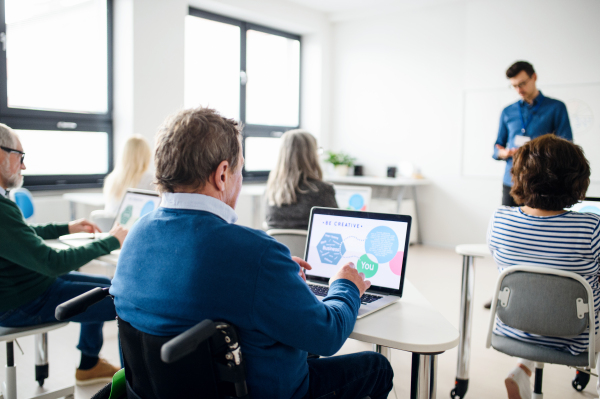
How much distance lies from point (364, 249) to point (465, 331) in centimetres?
94

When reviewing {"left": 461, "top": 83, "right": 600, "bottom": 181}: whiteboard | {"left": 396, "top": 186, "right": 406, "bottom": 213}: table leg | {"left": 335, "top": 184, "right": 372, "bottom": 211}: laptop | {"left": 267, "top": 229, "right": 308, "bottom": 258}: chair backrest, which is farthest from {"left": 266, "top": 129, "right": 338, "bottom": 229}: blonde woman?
{"left": 461, "top": 83, "right": 600, "bottom": 181}: whiteboard

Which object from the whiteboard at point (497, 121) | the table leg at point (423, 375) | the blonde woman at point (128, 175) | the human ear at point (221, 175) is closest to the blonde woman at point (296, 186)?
the blonde woman at point (128, 175)

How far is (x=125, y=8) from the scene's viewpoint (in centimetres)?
464

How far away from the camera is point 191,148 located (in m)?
1.07

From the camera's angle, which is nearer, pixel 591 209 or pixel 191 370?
pixel 191 370

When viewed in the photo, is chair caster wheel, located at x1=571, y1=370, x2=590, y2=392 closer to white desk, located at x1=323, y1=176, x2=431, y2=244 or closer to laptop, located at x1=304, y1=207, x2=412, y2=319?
laptop, located at x1=304, y1=207, x2=412, y2=319

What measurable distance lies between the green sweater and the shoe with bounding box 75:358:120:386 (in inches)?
24.4

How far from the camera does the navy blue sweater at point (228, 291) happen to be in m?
0.99

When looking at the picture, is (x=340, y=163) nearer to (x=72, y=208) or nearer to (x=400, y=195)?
(x=400, y=195)

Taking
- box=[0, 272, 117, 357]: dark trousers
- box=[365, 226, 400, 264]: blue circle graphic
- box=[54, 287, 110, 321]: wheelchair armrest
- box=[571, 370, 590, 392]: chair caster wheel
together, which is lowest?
box=[571, 370, 590, 392]: chair caster wheel

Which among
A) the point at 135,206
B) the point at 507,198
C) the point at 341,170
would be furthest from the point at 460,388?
the point at 341,170

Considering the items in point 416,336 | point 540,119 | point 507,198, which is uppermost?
point 540,119

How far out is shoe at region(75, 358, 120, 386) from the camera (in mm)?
2340

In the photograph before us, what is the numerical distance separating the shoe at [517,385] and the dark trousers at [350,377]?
70 cm
